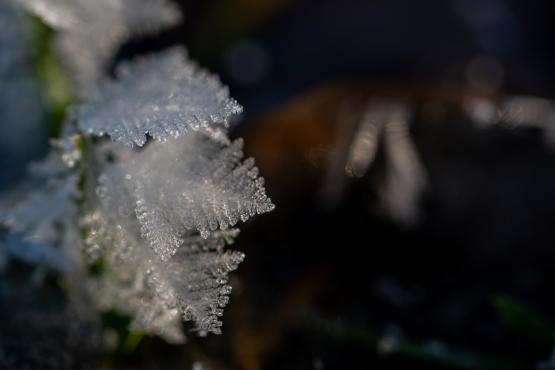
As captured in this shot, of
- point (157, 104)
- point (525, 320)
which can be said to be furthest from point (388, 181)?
point (157, 104)

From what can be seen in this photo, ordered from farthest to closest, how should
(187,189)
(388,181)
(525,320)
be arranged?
(388,181) < (525,320) < (187,189)

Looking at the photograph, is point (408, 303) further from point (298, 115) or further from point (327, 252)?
point (298, 115)

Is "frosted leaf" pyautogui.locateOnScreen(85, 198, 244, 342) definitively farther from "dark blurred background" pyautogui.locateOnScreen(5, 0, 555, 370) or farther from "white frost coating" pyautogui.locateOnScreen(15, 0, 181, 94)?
"white frost coating" pyautogui.locateOnScreen(15, 0, 181, 94)

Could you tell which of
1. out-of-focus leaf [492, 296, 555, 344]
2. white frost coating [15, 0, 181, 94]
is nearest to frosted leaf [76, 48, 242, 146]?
white frost coating [15, 0, 181, 94]

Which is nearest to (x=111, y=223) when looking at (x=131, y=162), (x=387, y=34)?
(x=131, y=162)

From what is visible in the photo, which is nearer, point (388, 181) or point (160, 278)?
point (160, 278)

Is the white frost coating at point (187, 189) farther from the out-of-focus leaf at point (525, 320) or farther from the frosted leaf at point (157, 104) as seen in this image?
the out-of-focus leaf at point (525, 320)

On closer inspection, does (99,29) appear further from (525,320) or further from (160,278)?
(525,320)

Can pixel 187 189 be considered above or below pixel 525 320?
above

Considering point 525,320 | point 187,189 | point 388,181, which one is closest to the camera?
point 187,189
